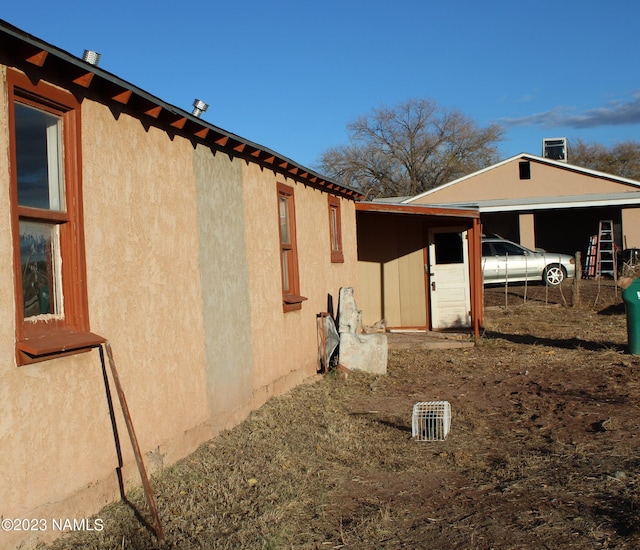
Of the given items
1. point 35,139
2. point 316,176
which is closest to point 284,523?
point 35,139

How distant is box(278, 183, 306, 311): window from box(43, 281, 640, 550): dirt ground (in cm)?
129

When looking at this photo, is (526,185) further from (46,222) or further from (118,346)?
(46,222)

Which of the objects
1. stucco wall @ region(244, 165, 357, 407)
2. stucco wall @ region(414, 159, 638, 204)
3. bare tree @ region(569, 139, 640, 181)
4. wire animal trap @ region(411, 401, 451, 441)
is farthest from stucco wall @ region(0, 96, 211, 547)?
bare tree @ region(569, 139, 640, 181)

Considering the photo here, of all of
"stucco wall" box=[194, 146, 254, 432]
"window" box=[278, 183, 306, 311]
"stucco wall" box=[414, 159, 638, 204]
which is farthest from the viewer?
"stucco wall" box=[414, 159, 638, 204]

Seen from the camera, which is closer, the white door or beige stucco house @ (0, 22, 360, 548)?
beige stucco house @ (0, 22, 360, 548)

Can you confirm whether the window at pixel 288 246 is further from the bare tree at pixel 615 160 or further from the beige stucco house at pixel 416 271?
the bare tree at pixel 615 160

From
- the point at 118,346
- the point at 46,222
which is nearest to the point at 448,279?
the point at 118,346

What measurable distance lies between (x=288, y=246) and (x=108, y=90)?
4.71 metres

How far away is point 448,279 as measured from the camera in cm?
1508

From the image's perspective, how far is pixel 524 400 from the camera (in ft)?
29.3

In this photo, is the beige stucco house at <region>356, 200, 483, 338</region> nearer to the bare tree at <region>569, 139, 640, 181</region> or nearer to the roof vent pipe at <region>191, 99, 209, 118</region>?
the roof vent pipe at <region>191, 99, 209, 118</region>

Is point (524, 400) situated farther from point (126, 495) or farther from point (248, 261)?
point (126, 495)

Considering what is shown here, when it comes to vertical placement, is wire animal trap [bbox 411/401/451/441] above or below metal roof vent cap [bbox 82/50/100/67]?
below

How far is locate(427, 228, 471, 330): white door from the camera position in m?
15.0
